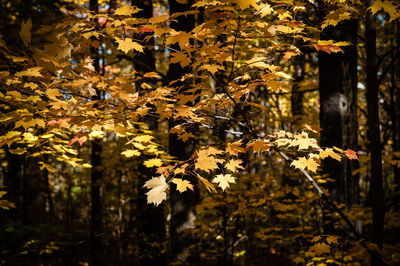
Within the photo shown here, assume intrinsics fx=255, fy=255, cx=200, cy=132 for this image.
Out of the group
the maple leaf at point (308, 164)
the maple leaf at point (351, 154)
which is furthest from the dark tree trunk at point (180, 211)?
the maple leaf at point (351, 154)

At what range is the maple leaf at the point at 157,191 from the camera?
1.72 metres

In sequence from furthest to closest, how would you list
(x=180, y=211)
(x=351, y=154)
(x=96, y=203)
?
1. (x=96, y=203)
2. (x=180, y=211)
3. (x=351, y=154)

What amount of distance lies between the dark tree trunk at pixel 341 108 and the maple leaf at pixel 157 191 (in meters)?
2.89

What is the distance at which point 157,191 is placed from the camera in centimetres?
180

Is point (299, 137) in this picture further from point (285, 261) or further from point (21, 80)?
point (285, 261)

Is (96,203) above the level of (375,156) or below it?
below

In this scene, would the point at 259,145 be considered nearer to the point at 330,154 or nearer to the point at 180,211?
the point at 330,154

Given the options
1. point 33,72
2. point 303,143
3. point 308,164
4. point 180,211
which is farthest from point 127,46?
point 180,211

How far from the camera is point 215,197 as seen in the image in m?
3.84

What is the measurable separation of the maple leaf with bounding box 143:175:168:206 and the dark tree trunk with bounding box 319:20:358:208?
2.89 meters

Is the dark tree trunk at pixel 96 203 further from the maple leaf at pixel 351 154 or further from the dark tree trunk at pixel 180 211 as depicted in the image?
the maple leaf at pixel 351 154

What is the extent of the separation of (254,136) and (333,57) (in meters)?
2.27

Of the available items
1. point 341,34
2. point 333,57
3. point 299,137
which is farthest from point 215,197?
point 341,34

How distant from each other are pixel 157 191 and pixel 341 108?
3.19 metres
